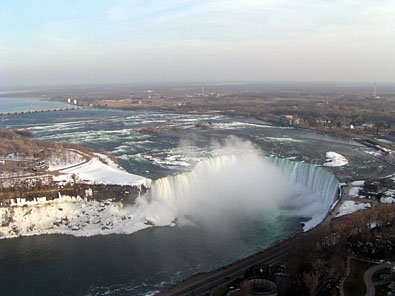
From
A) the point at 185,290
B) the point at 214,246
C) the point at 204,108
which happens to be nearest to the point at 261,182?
the point at 214,246

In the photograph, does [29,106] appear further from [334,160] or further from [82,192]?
[334,160]

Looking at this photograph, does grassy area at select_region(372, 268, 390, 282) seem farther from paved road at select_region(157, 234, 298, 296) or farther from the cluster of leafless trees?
paved road at select_region(157, 234, 298, 296)

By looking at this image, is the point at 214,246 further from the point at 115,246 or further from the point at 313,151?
the point at 313,151

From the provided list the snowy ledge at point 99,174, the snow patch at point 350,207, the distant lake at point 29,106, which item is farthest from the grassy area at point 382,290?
the distant lake at point 29,106

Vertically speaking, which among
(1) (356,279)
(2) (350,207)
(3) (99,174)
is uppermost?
(3) (99,174)

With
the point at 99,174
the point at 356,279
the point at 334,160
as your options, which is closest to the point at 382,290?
the point at 356,279
